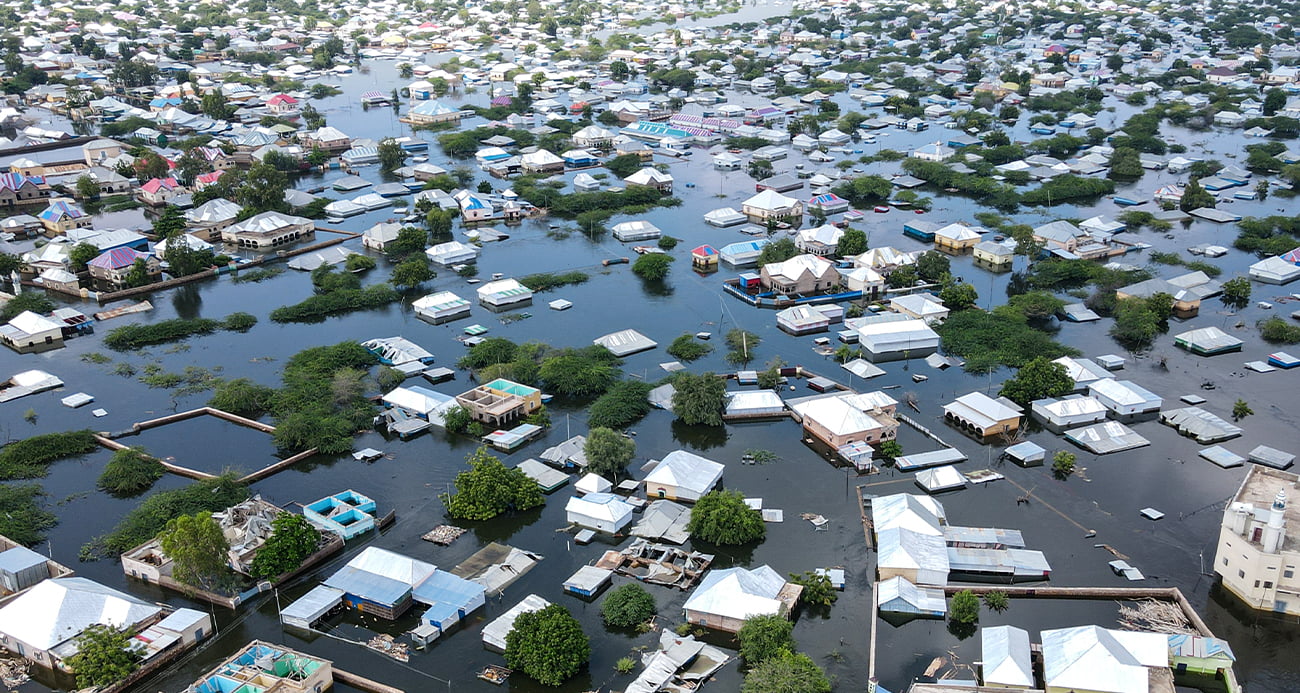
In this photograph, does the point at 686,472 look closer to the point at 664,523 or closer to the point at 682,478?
the point at 682,478

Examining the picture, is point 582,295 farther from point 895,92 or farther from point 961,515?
A: point 895,92

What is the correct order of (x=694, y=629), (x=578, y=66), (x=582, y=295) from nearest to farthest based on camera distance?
(x=694, y=629) → (x=582, y=295) → (x=578, y=66)

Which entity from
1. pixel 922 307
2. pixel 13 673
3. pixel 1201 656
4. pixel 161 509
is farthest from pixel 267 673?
pixel 922 307

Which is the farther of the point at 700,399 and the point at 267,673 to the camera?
the point at 700,399

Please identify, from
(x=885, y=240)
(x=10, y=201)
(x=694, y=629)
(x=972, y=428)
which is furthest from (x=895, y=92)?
(x=694, y=629)

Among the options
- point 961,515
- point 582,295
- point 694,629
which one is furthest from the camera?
point 582,295

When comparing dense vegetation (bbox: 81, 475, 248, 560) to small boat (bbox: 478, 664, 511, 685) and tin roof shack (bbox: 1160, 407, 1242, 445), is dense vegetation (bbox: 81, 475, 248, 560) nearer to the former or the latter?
small boat (bbox: 478, 664, 511, 685)

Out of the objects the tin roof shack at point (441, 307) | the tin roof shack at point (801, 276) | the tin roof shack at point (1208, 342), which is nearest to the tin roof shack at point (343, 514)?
the tin roof shack at point (441, 307)
